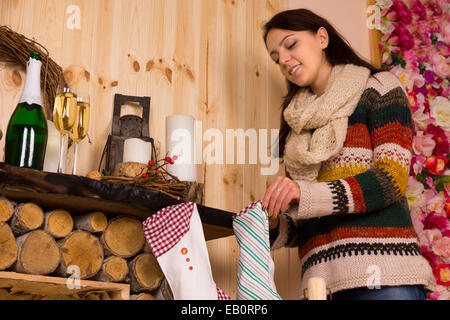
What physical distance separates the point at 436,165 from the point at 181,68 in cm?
113

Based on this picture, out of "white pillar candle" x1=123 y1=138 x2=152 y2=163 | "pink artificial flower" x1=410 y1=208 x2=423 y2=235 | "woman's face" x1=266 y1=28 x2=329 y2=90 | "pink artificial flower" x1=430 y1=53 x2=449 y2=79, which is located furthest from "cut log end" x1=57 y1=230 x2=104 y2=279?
"pink artificial flower" x1=430 y1=53 x2=449 y2=79

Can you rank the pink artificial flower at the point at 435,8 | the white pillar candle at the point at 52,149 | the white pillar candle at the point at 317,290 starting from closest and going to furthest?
1. the white pillar candle at the point at 317,290
2. the white pillar candle at the point at 52,149
3. the pink artificial flower at the point at 435,8

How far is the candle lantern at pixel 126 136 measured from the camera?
5.22 ft

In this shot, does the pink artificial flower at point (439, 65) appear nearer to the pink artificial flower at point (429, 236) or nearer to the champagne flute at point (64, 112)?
the pink artificial flower at point (429, 236)

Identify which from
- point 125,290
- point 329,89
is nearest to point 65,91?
point 125,290

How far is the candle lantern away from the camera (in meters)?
1.59

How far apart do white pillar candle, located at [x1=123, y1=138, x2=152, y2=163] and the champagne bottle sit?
0.34 meters

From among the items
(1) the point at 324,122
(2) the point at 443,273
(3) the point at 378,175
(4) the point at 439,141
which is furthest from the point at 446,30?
(3) the point at 378,175

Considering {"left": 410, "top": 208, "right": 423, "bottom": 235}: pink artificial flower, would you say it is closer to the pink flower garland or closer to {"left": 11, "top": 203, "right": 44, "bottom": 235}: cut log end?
the pink flower garland

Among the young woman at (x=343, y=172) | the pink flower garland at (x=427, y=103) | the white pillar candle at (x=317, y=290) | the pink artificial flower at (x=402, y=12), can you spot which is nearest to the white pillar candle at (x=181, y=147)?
the young woman at (x=343, y=172)

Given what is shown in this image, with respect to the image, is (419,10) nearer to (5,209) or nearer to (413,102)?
(413,102)

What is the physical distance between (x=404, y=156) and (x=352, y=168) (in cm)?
14

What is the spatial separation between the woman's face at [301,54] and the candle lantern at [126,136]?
50 cm
